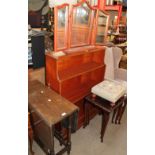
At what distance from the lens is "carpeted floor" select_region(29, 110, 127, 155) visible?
1964mm

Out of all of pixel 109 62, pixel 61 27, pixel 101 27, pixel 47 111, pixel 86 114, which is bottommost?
pixel 86 114

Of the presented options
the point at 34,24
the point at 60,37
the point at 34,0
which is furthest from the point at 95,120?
the point at 34,0

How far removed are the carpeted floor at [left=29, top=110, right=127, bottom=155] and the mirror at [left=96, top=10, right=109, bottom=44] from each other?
1314 mm

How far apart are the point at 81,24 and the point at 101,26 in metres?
0.44

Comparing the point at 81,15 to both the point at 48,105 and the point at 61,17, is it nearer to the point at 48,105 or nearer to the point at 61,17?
the point at 61,17

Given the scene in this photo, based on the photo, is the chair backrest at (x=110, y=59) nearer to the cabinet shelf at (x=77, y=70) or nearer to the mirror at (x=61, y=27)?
the cabinet shelf at (x=77, y=70)

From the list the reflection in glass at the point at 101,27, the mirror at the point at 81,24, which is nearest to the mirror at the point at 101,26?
the reflection in glass at the point at 101,27

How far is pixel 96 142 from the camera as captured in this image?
211cm

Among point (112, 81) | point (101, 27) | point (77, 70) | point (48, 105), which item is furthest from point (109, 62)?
point (48, 105)

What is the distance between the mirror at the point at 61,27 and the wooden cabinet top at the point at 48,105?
534 millimetres

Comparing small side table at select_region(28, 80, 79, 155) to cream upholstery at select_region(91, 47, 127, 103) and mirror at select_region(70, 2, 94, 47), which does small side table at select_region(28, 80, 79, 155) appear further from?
mirror at select_region(70, 2, 94, 47)

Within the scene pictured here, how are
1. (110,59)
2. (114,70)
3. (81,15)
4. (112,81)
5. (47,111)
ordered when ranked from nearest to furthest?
(47,111), (81,15), (112,81), (110,59), (114,70)

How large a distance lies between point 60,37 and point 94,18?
0.60 m
